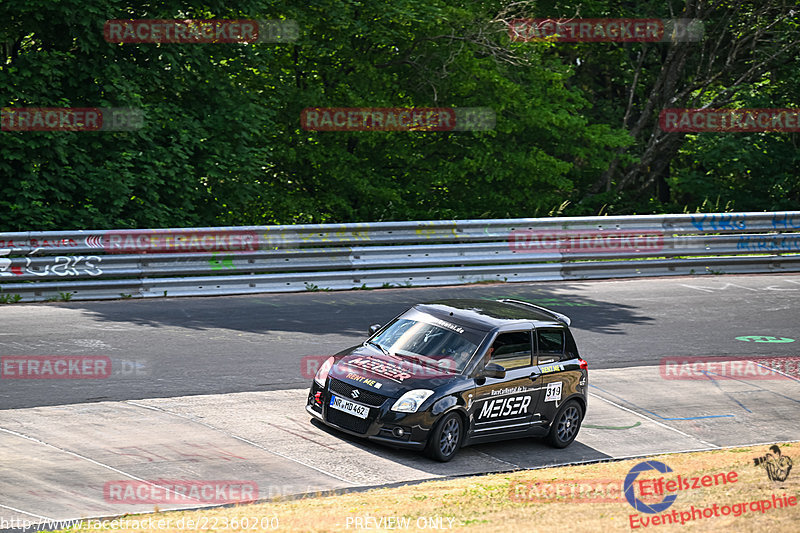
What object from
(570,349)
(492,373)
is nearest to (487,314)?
(492,373)

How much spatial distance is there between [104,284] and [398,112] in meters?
8.89

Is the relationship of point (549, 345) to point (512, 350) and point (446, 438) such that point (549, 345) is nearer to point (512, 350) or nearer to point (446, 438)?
point (512, 350)

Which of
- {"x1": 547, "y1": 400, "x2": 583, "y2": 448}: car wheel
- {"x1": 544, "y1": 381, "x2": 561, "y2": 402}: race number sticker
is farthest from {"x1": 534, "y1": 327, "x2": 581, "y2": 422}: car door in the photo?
{"x1": 547, "y1": 400, "x2": 583, "y2": 448}: car wheel

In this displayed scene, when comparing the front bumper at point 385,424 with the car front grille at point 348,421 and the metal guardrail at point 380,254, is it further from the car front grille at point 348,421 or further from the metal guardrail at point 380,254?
the metal guardrail at point 380,254

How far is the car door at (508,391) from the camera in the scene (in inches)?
414

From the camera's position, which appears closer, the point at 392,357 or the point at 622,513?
the point at 622,513

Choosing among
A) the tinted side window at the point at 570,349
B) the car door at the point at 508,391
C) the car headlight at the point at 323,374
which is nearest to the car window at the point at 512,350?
the car door at the point at 508,391

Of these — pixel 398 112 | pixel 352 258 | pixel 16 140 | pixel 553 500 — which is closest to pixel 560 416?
pixel 553 500

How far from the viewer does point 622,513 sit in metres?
7.64

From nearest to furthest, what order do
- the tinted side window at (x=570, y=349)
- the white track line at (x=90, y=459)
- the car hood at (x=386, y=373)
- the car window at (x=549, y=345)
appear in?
the white track line at (x=90, y=459), the car hood at (x=386, y=373), the car window at (x=549, y=345), the tinted side window at (x=570, y=349)

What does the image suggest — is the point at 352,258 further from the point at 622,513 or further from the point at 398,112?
the point at 622,513

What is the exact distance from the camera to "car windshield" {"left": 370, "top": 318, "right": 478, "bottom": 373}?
1065 centimetres

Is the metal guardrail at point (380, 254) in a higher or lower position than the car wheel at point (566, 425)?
higher

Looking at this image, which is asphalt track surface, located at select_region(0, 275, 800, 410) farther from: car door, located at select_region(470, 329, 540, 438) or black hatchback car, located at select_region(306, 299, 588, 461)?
car door, located at select_region(470, 329, 540, 438)
